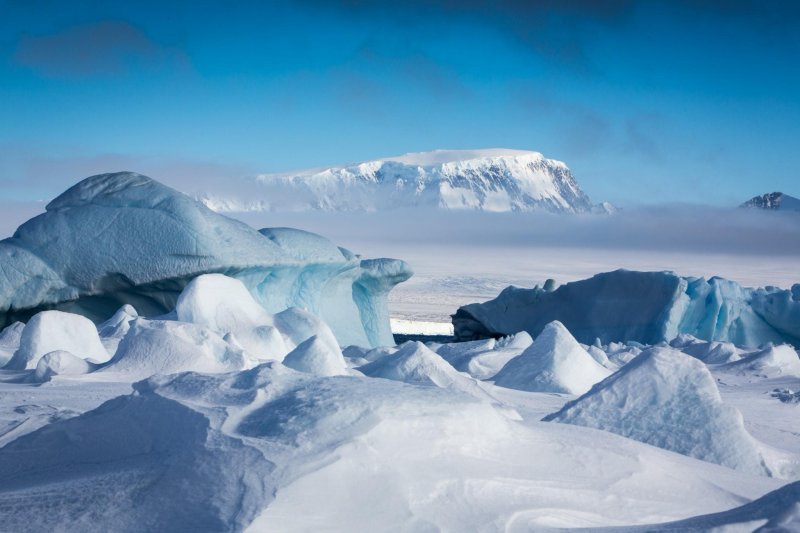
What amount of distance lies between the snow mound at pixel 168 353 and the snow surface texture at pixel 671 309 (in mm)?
13396

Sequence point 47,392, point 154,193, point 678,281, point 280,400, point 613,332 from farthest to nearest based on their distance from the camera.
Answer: point 613,332, point 678,281, point 154,193, point 47,392, point 280,400

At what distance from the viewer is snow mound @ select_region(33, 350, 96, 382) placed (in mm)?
7271

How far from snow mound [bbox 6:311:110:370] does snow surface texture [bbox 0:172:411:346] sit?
530 cm

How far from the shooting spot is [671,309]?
19156mm

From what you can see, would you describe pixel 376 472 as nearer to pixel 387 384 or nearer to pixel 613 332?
pixel 387 384

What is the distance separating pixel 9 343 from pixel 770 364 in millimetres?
9830

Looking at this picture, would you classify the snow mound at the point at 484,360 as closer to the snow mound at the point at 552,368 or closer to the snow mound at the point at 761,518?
the snow mound at the point at 552,368

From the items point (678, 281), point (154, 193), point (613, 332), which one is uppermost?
point (154, 193)

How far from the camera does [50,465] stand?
3314mm

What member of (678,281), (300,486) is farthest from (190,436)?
(678,281)

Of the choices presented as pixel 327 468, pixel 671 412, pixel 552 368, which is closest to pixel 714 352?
pixel 552 368

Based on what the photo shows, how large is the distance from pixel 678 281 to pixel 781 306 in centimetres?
296

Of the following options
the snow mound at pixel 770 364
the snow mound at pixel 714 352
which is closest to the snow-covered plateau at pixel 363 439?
the snow mound at pixel 770 364

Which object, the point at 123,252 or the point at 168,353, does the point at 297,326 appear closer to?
the point at 168,353
